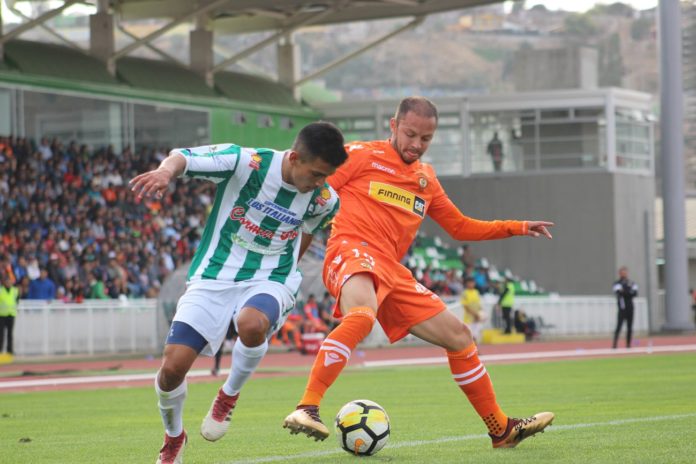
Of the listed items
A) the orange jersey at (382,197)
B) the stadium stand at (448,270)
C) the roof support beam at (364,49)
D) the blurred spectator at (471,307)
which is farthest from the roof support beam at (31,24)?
the orange jersey at (382,197)

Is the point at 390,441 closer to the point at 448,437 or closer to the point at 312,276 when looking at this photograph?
the point at 448,437

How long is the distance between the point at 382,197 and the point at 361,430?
5.28ft

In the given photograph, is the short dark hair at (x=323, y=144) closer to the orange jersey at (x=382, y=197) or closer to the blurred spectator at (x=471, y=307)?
the orange jersey at (x=382, y=197)

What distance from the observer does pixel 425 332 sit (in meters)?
8.84

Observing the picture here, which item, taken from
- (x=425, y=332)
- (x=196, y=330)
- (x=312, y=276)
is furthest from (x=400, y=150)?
(x=312, y=276)

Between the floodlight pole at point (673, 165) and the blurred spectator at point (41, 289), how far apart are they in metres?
20.4

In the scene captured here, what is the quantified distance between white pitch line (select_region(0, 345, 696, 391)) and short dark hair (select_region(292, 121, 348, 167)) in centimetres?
1301

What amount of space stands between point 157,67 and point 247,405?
28731 millimetres

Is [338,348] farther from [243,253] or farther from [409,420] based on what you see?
[409,420]

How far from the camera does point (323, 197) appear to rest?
27.6ft

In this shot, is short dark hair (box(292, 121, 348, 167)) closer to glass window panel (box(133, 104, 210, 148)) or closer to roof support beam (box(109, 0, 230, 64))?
roof support beam (box(109, 0, 230, 64))

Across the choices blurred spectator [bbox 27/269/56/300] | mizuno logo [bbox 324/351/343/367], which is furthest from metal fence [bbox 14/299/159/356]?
mizuno logo [bbox 324/351/343/367]

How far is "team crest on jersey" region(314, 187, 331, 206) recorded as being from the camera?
8.38 m

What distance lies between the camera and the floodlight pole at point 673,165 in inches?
1609
